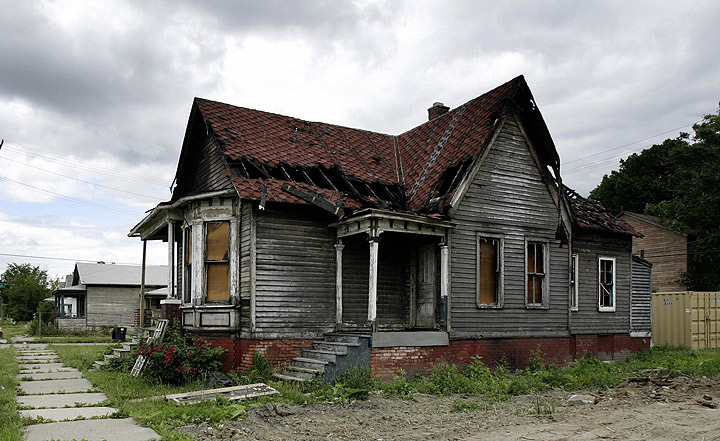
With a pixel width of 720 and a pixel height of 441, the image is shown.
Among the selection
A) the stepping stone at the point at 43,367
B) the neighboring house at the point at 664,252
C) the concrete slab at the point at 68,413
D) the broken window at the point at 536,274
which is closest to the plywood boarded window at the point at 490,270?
the broken window at the point at 536,274

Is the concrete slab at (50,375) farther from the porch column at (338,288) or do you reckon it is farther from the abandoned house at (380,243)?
the porch column at (338,288)

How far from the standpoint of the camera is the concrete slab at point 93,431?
836 cm

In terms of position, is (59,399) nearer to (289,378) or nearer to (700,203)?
(289,378)

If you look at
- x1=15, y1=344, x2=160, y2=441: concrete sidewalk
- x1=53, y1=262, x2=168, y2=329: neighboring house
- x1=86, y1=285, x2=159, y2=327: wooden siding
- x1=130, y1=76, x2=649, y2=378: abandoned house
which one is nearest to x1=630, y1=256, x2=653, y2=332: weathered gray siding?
x1=130, y1=76, x2=649, y2=378: abandoned house

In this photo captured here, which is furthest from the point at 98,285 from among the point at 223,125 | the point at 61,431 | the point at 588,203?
the point at 61,431

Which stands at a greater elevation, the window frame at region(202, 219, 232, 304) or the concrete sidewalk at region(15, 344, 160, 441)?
the window frame at region(202, 219, 232, 304)

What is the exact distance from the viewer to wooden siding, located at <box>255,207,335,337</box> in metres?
13.7

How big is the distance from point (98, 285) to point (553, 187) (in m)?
33.7

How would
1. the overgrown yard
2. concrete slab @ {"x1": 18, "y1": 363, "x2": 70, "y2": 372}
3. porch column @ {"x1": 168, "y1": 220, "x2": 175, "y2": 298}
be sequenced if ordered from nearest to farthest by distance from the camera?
the overgrown yard, porch column @ {"x1": 168, "y1": 220, "x2": 175, "y2": 298}, concrete slab @ {"x1": 18, "y1": 363, "x2": 70, "y2": 372}

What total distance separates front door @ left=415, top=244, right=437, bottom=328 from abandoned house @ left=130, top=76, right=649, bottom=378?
44mm

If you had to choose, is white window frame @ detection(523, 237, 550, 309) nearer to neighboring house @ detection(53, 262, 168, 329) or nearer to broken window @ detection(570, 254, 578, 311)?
broken window @ detection(570, 254, 578, 311)

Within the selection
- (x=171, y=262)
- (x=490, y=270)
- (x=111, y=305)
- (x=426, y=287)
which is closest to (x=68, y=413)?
(x=171, y=262)

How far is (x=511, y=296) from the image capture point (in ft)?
53.1

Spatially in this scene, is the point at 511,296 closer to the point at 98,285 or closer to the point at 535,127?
the point at 535,127
